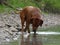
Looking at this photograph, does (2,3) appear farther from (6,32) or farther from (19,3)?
(6,32)

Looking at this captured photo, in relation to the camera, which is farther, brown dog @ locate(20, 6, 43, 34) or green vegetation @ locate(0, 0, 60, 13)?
green vegetation @ locate(0, 0, 60, 13)

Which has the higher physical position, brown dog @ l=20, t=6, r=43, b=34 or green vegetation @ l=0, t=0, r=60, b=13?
brown dog @ l=20, t=6, r=43, b=34

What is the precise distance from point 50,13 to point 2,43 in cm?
2052

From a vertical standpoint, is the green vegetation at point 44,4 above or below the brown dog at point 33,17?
below

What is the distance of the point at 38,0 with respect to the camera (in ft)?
114

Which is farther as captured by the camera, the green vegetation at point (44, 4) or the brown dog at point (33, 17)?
the green vegetation at point (44, 4)

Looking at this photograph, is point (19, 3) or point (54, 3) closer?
point (19, 3)

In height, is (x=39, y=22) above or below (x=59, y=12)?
above

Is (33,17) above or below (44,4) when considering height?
above

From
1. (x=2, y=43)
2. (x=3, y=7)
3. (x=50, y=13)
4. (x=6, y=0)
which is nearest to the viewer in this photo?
(x=2, y=43)

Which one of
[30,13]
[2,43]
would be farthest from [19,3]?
[2,43]

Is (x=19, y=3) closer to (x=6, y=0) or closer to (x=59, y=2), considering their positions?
(x=6, y=0)

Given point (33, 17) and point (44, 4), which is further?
point (44, 4)

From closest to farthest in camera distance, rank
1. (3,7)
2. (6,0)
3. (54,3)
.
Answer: (3,7)
(6,0)
(54,3)
